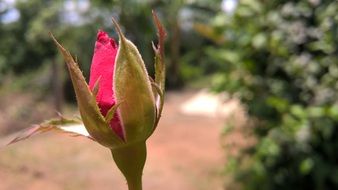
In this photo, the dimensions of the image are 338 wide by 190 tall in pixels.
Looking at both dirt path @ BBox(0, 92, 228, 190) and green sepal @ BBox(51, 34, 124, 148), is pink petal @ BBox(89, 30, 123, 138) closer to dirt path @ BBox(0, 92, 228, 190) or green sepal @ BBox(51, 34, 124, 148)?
green sepal @ BBox(51, 34, 124, 148)

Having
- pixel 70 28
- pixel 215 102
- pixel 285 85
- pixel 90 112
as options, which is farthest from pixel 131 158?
pixel 215 102

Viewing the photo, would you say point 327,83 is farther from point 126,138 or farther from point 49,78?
point 49,78

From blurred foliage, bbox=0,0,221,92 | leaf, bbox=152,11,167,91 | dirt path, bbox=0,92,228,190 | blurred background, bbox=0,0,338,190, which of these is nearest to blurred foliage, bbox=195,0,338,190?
blurred background, bbox=0,0,338,190

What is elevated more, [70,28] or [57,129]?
[57,129]

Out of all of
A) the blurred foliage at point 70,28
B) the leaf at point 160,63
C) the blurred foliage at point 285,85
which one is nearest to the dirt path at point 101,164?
the blurred foliage at point 70,28

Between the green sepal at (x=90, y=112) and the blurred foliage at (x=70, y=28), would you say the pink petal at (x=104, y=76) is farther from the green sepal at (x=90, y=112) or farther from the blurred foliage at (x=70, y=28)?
the blurred foliage at (x=70, y=28)

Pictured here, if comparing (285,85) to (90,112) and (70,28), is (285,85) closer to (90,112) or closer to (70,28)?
(90,112)
